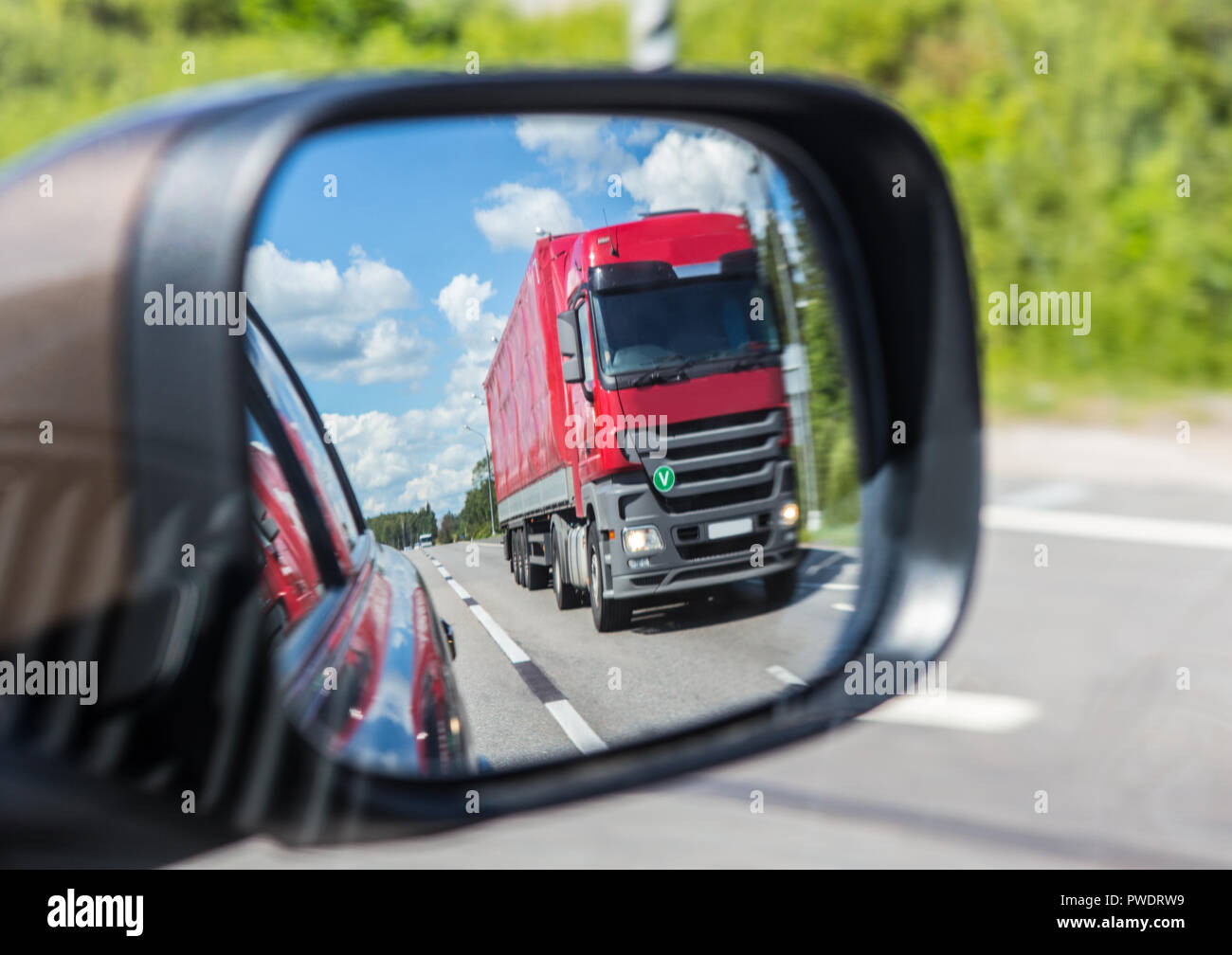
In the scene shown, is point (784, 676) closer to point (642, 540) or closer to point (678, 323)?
point (642, 540)

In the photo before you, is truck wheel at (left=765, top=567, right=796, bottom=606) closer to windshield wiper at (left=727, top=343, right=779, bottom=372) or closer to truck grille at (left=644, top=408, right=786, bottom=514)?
truck grille at (left=644, top=408, right=786, bottom=514)

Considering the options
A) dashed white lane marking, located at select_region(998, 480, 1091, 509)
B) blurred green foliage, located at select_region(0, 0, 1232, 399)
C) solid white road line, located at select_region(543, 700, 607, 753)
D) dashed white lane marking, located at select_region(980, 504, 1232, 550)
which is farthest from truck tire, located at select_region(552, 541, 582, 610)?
dashed white lane marking, located at select_region(998, 480, 1091, 509)

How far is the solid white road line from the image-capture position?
4.74 feet

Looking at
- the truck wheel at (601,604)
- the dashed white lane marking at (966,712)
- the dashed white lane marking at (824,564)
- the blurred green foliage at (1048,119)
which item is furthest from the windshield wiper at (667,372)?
the blurred green foliage at (1048,119)

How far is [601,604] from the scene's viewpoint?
145 centimetres

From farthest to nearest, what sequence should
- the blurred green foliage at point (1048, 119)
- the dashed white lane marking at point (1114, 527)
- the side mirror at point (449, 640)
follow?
the blurred green foliage at point (1048, 119), the dashed white lane marking at point (1114, 527), the side mirror at point (449, 640)

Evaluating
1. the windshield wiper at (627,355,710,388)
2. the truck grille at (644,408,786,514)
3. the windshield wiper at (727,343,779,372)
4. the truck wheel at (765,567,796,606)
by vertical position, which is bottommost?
the truck wheel at (765,567,796,606)

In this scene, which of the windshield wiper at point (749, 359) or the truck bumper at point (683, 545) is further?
the windshield wiper at point (749, 359)

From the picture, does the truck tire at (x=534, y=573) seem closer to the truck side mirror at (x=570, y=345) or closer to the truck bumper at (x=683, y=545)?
the truck bumper at (x=683, y=545)

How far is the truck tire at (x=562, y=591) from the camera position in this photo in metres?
1.45

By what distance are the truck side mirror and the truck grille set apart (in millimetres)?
152
